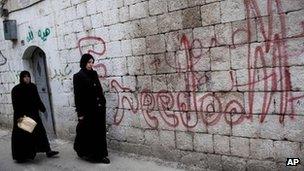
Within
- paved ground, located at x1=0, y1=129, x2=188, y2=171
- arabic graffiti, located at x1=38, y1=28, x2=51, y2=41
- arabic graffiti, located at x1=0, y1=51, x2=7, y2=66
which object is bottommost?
paved ground, located at x1=0, y1=129, x2=188, y2=171

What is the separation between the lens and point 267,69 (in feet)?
14.9

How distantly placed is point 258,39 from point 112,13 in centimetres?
255

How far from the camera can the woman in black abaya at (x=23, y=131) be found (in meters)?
6.89

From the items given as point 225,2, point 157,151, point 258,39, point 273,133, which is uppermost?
point 225,2

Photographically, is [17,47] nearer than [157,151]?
No

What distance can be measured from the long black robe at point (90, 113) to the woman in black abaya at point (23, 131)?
894 mm

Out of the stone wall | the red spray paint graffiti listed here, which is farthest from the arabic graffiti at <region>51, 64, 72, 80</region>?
the red spray paint graffiti

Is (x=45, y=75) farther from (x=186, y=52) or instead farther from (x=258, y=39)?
(x=258, y=39)

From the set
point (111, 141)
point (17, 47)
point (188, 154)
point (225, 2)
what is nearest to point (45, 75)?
point (17, 47)

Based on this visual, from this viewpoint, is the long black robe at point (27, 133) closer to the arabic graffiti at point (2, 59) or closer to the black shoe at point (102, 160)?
the black shoe at point (102, 160)

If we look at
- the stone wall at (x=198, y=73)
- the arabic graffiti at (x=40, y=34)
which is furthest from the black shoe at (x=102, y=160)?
the arabic graffiti at (x=40, y=34)

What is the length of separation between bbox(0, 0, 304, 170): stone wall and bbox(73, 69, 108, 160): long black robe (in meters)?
0.36

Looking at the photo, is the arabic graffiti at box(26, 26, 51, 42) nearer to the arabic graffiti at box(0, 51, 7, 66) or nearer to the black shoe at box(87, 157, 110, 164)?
the arabic graffiti at box(0, 51, 7, 66)

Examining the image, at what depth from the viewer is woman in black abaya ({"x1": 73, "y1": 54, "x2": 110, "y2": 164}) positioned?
20.5 ft
